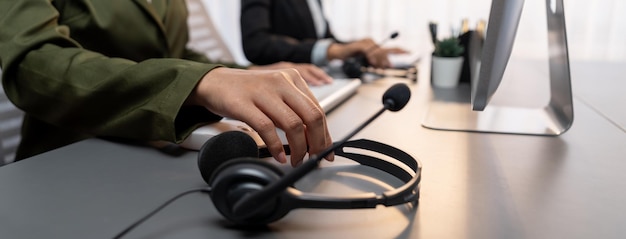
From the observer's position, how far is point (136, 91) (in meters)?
0.56

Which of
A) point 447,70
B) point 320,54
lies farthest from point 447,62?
point 320,54

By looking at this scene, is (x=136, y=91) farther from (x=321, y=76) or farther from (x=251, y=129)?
(x=321, y=76)

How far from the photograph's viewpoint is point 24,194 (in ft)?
Result: 1.45

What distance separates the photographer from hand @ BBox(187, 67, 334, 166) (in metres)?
0.48

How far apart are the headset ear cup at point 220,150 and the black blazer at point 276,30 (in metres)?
0.94

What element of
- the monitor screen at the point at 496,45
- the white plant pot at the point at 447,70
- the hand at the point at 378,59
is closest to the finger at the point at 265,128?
the monitor screen at the point at 496,45

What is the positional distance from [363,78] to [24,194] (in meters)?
0.78

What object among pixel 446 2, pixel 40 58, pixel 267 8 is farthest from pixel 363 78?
pixel 446 2

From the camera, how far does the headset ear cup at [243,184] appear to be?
13.3 inches

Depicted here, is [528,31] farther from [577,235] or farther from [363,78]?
[577,235]

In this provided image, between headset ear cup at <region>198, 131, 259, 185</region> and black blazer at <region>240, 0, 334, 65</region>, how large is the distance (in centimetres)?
94

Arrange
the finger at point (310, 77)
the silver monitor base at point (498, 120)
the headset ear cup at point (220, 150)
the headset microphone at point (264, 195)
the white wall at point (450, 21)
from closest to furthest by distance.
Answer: the headset microphone at point (264, 195)
the headset ear cup at point (220, 150)
the silver monitor base at point (498, 120)
the finger at point (310, 77)
the white wall at point (450, 21)

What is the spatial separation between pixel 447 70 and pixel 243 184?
2.41 feet

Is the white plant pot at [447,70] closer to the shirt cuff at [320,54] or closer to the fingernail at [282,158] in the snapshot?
the shirt cuff at [320,54]
